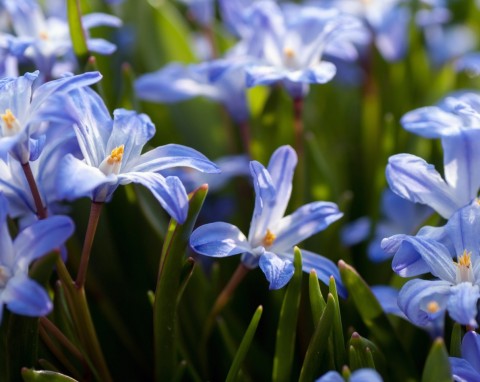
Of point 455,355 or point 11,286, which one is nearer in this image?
point 11,286

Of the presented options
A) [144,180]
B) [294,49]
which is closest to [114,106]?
[294,49]

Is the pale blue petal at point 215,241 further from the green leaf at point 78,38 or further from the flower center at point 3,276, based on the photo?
the green leaf at point 78,38

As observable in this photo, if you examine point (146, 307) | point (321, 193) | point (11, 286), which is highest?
point (11, 286)

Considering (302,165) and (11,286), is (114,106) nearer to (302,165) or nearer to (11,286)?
(302,165)

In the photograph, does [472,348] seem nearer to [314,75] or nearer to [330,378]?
[330,378]

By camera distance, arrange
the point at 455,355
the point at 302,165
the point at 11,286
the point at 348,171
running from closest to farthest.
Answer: the point at 11,286 → the point at 455,355 → the point at 302,165 → the point at 348,171

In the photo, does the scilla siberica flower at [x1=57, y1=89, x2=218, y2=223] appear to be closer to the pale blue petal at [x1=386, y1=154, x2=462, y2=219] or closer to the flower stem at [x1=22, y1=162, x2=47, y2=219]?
the flower stem at [x1=22, y1=162, x2=47, y2=219]

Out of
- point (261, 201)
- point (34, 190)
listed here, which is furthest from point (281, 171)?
point (34, 190)
